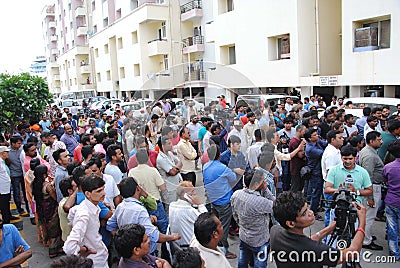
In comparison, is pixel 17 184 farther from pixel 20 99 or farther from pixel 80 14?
pixel 80 14

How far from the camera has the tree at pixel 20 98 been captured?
306 inches

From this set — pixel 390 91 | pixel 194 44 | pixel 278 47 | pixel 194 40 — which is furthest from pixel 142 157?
pixel 194 40

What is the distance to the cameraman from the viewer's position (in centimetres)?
205

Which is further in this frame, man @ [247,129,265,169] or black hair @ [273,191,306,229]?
man @ [247,129,265,169]

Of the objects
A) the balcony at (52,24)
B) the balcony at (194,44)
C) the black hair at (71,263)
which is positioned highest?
the balcony at (52,24)

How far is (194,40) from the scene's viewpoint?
19562mm

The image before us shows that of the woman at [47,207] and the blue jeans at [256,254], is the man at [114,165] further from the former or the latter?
the blue jeans at [256,254]

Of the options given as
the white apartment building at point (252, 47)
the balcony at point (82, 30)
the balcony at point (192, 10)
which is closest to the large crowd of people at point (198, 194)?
the white apartment building at point (252, 47)

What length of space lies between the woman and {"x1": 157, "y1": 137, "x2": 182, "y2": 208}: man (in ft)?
4.40

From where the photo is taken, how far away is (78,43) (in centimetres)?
3506

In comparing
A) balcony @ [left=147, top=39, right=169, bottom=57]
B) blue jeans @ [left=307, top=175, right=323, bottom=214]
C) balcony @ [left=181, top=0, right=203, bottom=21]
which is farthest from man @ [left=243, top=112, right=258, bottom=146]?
balcony @ [left=147, top=39, right=169, bottom=57]

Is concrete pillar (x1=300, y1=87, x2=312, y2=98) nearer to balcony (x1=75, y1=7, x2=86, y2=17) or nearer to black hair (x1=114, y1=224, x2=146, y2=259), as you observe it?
black hair (x1=114, y1=224, x2=146, y2=259)

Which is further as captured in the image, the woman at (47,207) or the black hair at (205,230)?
the woman at (47,207)

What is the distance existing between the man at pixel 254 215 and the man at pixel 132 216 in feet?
2.02
